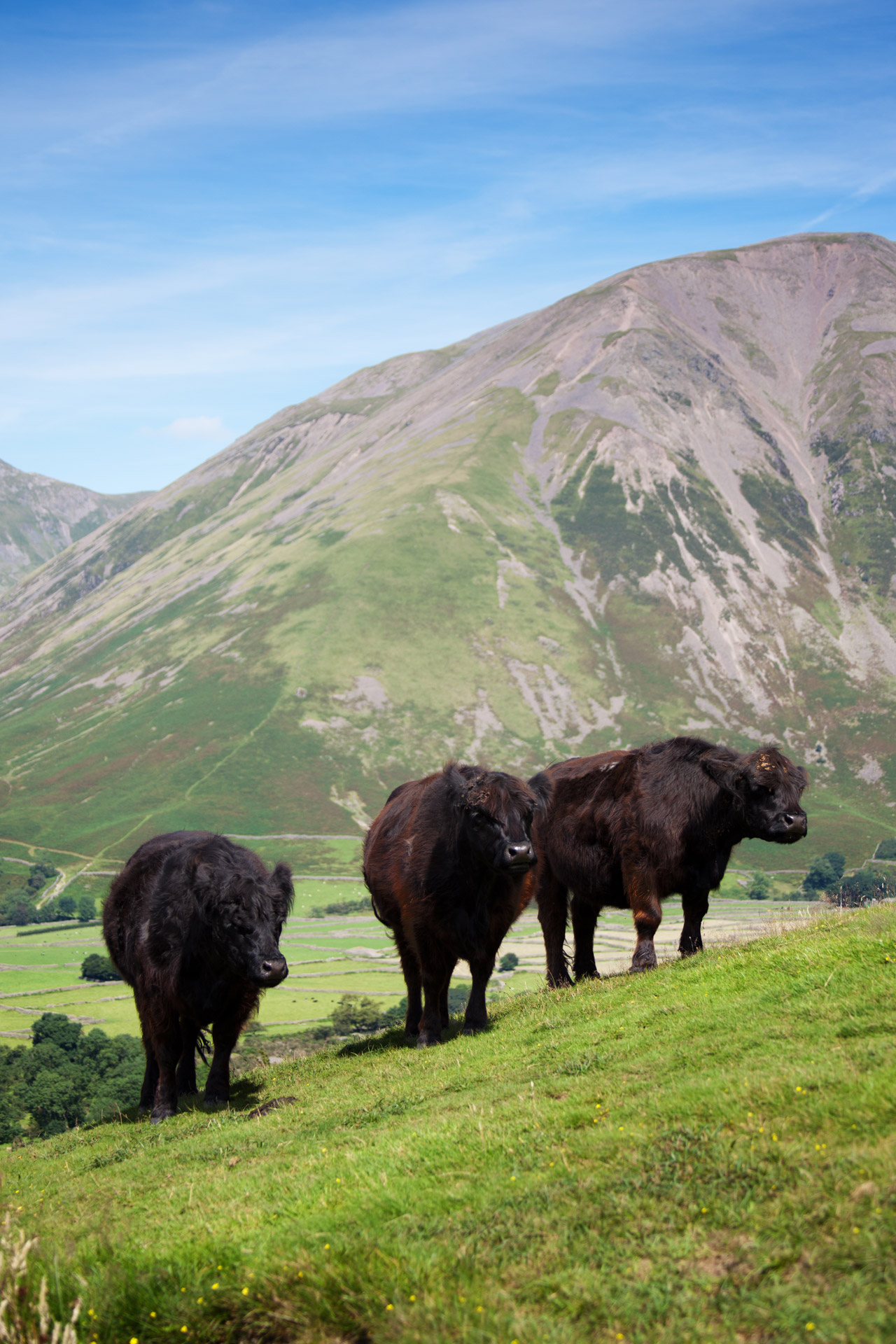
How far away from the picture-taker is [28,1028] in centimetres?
10119

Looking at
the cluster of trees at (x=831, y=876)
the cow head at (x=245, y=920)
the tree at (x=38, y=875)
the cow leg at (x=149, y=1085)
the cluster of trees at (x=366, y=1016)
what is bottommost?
the cluster of trees at (x=831, y=876)

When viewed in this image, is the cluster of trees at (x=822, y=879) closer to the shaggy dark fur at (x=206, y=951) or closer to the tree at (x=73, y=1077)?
the tree at (x=73, y=1077)

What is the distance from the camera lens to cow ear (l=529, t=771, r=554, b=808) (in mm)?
18719

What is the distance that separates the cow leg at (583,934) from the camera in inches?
827

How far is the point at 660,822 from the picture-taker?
19.0 m

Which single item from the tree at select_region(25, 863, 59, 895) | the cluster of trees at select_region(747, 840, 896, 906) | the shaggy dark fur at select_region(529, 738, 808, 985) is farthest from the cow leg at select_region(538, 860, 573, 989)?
the tree at select_region(25, 863, 59, 895)

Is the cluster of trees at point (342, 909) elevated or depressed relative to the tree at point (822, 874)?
elevated

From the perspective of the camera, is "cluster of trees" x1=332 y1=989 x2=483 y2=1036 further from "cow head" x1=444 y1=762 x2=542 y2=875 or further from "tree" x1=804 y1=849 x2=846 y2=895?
"tree" x1=804 y1=849 x2=846 y2=895

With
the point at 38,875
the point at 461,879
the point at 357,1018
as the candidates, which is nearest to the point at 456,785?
the point at 461,879

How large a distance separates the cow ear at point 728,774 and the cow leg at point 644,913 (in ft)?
7.47

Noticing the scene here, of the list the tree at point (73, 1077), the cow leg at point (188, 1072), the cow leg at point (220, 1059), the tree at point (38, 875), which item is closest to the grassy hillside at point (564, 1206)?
the cow leg at point (220, 1059)

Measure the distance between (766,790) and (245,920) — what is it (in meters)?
9.66

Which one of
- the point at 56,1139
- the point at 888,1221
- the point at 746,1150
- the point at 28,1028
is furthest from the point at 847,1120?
the point at 28,1028

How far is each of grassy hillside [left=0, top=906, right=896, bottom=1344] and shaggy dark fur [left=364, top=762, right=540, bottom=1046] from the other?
4428 millimetres
